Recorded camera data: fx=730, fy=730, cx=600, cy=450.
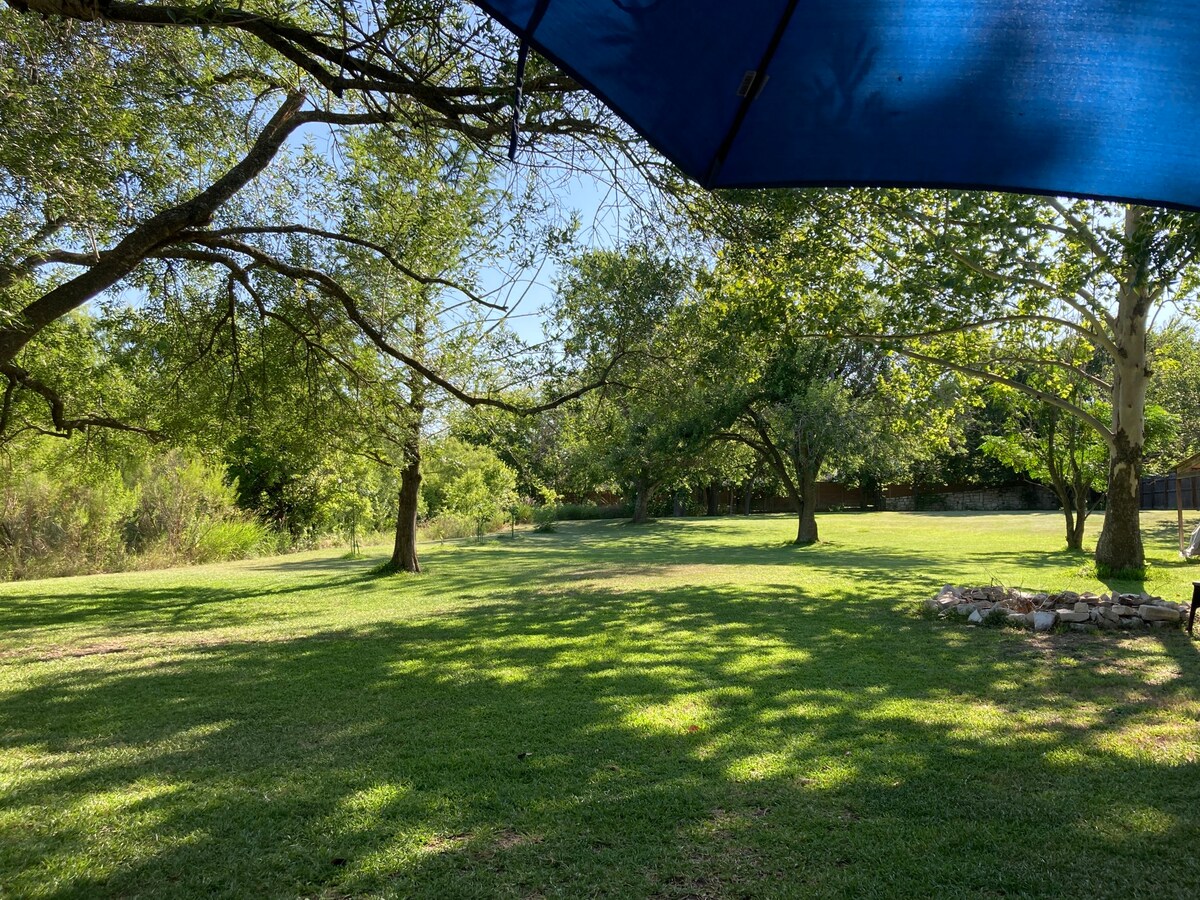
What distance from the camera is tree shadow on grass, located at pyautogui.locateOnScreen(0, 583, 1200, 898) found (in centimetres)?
273

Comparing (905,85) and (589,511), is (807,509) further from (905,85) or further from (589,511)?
(905,85)

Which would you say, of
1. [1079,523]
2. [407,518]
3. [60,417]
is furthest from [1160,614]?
[60,417]

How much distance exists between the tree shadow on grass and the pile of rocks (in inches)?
36.1

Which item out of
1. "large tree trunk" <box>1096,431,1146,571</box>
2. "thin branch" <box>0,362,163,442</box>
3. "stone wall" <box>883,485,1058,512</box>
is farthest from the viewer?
"stone wall" <box>883,485,1058,512</box>

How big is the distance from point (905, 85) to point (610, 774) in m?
3.26

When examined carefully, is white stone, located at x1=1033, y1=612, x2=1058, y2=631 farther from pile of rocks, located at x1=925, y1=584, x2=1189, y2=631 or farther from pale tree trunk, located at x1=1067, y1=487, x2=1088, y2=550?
pale tree trunk, located at x1=1067, y1=487, x2=1088, y2=550

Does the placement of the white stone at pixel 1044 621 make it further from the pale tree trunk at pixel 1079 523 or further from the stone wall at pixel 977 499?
the stone wall at pixel 977 499

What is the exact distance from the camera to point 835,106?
2.23 m

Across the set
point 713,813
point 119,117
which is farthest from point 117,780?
point 119,117

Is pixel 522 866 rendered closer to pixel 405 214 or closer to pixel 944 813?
pixel 944 813

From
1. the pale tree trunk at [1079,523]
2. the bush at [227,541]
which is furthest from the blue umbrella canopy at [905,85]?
the bush at [227,541]

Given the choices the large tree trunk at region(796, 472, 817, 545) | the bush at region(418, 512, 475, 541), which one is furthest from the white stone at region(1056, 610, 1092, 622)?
the bush at region(418, 512, 475, 541)

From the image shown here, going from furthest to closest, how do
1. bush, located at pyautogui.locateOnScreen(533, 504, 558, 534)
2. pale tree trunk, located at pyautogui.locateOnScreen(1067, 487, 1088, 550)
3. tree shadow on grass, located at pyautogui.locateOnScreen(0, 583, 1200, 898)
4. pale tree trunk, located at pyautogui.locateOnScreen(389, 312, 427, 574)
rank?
bush, located at pyautogui.locateOnScreen(533, 504, 558, 534) < pale tree trunk, located at pyautogui.locateOnScreen(1067, 487, 1088, 550) < pale tree trunk, located at pyautogui.locateOnScreen(389, 312, 427, 574) < tree shadow on grass, located at pyautogui.locateOnScreen(0, 583, 1200, 898)

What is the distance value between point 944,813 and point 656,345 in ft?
21.3
